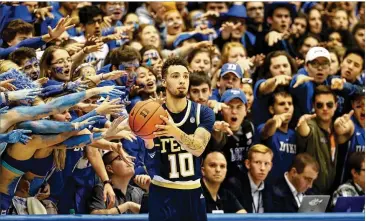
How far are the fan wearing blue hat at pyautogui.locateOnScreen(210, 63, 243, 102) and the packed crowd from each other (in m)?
0.01

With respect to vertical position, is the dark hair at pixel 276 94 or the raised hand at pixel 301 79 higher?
the raised hand at pixel 301 79

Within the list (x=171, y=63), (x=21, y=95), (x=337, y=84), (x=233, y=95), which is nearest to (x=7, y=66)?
(x=21, y=95)

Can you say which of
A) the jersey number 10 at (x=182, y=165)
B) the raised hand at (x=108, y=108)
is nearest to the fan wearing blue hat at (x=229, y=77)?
the jersey number 10 at (x=182, y=165)

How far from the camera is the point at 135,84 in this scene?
10586 millimetres

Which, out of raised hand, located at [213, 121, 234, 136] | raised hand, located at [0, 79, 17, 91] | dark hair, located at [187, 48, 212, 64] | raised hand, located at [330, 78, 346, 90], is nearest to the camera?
raised hand, located at [0, 79, 17, 91]

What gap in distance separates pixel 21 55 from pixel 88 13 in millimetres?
1774

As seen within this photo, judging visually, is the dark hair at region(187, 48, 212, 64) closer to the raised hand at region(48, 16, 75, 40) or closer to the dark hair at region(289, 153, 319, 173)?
the dark hair at region(289, 153, 319, 173)

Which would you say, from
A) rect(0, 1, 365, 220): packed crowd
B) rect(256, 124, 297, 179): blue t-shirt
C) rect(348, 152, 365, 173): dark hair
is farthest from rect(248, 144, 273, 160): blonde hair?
rect(348, 152, 365, 173): dark hair

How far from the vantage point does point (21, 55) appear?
1009 cm

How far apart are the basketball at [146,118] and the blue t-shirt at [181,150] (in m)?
0.20

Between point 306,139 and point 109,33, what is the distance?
85.7 inches

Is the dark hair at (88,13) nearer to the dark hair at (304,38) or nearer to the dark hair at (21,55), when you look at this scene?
the dark hair at (21,55)

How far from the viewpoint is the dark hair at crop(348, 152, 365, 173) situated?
11141 mm

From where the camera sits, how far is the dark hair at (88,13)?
38.4 ft
